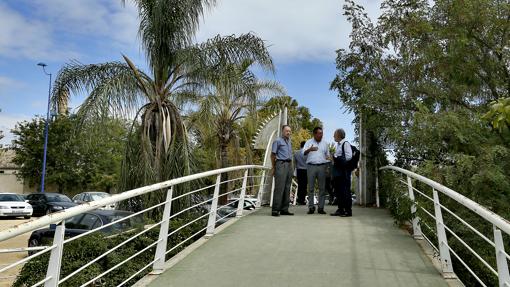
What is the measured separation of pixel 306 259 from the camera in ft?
19.5

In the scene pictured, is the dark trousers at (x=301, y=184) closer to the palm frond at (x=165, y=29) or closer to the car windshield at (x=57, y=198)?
the palm frond at (x=165, y=29)

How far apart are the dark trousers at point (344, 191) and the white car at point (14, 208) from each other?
2500cm

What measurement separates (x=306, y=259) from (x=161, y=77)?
299 inches

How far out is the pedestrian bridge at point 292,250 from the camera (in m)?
4.15

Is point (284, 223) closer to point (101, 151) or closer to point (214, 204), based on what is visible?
point (214, 204)

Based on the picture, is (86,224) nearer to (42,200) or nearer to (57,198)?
(57,198)

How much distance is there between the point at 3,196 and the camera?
100 feet

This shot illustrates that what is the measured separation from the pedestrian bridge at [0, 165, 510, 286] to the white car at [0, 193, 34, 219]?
2271 cm

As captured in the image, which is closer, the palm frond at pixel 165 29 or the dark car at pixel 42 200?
the palm frond at pixel 165 29

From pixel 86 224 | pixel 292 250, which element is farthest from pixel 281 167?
pixel 86 224

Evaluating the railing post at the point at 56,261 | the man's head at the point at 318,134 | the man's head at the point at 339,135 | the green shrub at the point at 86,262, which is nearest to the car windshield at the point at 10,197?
the green shrub at the point at 86,262

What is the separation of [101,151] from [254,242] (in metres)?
40.0

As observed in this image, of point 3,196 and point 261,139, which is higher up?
point 261,139

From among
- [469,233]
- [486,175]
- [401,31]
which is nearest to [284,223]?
[469,233]
